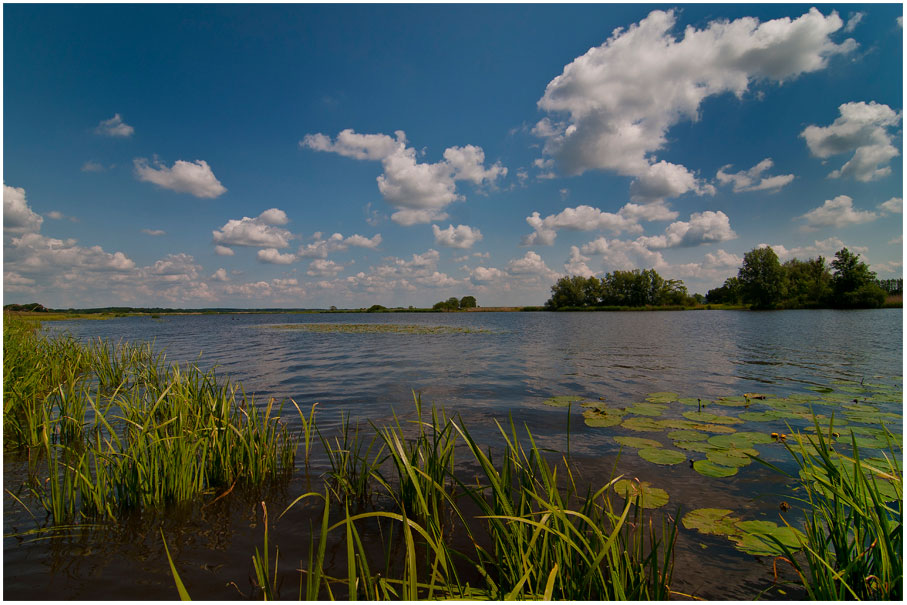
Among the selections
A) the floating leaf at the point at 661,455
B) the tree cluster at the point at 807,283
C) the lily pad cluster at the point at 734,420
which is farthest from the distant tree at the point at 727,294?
the floating leaf at the point at 661,455

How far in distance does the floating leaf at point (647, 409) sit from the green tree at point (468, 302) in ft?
492

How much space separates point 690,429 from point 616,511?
4.19 meters

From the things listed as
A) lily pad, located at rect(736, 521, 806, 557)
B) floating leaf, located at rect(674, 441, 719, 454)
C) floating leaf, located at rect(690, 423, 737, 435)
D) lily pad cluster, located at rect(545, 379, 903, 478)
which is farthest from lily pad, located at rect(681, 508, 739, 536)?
floating leaf, located at rect(690, 423, 737, 435)

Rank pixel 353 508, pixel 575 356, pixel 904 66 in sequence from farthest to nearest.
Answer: pixel 575 356 → pixel 353 508 → pixel 904 66

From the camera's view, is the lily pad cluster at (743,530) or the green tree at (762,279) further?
the green tree at (762,279)

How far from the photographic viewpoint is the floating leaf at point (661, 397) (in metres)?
11.0

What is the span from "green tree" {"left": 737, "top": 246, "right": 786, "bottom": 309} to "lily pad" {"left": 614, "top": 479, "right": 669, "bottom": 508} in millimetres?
100539

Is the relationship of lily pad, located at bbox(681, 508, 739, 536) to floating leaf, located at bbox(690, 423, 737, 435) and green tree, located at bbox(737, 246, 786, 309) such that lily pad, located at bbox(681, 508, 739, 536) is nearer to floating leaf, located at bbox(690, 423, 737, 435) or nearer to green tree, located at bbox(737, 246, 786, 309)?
floating leaf, located at bbox(690, 423, 737, 435)

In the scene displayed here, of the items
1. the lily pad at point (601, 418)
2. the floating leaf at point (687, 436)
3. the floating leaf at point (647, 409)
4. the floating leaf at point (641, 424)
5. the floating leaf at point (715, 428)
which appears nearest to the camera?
the floating leaf at point (687, 436)

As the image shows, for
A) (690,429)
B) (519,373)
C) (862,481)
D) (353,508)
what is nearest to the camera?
(862,481)

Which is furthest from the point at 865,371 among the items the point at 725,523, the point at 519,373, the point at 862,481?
the point at 862,481

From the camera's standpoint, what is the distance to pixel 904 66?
3303mm

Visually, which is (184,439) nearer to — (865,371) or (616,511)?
(616,511)

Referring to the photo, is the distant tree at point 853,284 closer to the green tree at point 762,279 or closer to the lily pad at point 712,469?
the green tree at point 762,279
